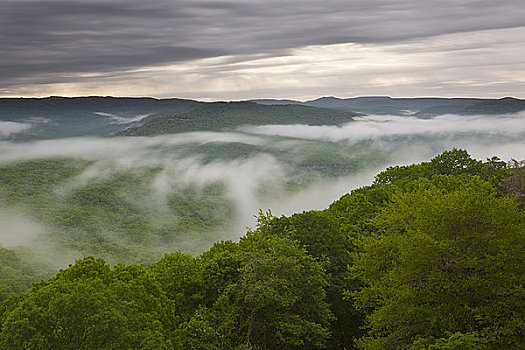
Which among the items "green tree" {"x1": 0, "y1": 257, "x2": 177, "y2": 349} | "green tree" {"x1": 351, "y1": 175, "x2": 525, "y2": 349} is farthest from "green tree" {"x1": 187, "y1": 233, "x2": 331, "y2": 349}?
"green tree" {"x1": 351, "y1": 175, "x2": 525, "y2": 349}

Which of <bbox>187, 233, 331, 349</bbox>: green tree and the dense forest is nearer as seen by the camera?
the dense forest

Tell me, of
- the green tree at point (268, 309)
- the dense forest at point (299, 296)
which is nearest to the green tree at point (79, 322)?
the dense forest at point (299, 296)

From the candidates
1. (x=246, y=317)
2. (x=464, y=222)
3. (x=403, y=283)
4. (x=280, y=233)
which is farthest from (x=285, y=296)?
(x=280, y=233)

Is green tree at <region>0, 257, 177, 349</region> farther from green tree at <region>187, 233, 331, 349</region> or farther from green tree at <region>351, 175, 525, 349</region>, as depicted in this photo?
green tree at <region>351, 175, 525, 349</region>

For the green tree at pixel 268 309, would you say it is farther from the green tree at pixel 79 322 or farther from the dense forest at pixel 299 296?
the green tree at pixel 79 322

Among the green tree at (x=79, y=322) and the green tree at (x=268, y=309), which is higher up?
the green tree at (x=79, y=322)

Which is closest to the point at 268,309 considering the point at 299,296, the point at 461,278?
the point at 299,296

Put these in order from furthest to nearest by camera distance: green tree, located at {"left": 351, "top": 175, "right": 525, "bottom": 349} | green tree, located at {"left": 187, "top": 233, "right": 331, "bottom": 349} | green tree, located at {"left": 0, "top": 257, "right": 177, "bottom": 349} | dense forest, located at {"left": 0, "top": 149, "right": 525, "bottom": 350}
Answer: green tree, located at {"left": 187, "top": 233, "right": 331, "bottom": 349}, green tree, located at {"left": 351, "top": 175, "right": 525, "bottom": 349}, dense forest, located at {"left": 0, "top": 149, "right": 525, "bottom": 350}, green tree, located at {"left": 0, "top": 257, "right": 177, "bottom": 349}

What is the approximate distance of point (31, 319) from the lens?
1684 cm

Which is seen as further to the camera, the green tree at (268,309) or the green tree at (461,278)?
the green tree at (268,309)

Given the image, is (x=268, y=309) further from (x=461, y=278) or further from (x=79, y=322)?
(x=79, y=322)

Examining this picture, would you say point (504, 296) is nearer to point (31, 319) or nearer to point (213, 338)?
point (213, 338)

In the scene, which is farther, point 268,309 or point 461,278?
point 268,309

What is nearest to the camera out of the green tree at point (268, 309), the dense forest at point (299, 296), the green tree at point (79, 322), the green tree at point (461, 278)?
the green tree at point (79, 322)
